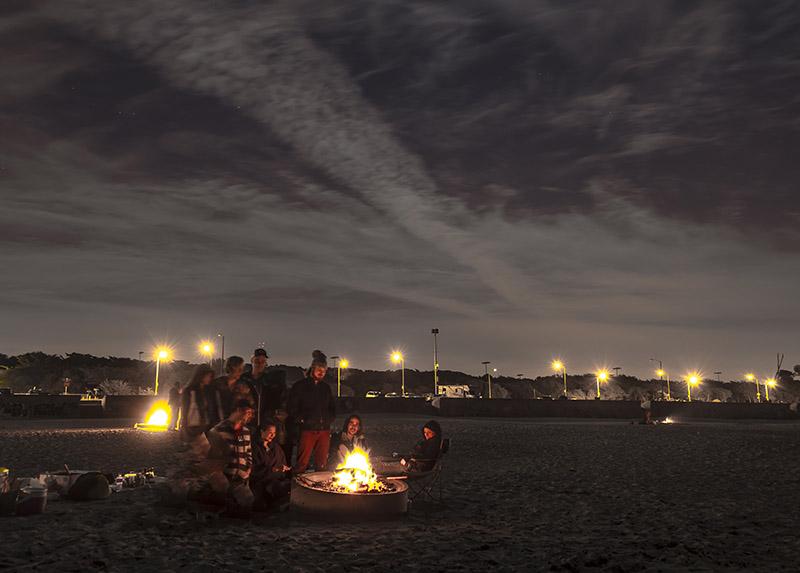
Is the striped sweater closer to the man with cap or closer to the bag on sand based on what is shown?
the man with cap

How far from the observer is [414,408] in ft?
156

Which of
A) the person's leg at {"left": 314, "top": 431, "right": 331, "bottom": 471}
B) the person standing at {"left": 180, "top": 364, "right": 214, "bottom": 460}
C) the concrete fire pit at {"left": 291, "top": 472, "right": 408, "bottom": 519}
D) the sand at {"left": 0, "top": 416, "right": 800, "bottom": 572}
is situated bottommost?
the sand at {"left": 0, "top": 416, "right": 800, "bottom": 572}

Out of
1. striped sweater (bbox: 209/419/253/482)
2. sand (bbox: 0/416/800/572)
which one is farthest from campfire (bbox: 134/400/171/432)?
striped sweater (bbox: 209/419/253/482)

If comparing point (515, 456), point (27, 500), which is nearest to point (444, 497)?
point (27, 500)

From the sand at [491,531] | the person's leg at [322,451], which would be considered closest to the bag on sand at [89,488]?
the sand at [491,531]

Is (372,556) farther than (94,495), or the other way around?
(94,495)

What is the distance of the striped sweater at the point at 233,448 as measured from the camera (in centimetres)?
798

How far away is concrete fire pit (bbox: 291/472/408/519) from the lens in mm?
8445

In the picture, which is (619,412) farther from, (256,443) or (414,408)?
(256,443)

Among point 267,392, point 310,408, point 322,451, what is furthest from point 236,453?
point 322,451

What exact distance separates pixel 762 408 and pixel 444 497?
4764cm

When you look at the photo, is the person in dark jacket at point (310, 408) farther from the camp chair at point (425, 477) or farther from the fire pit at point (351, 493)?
the camp chair at point (425, 477)

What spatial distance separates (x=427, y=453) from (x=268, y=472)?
294 cm

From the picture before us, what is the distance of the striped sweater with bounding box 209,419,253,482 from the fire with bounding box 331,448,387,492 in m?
1.34
